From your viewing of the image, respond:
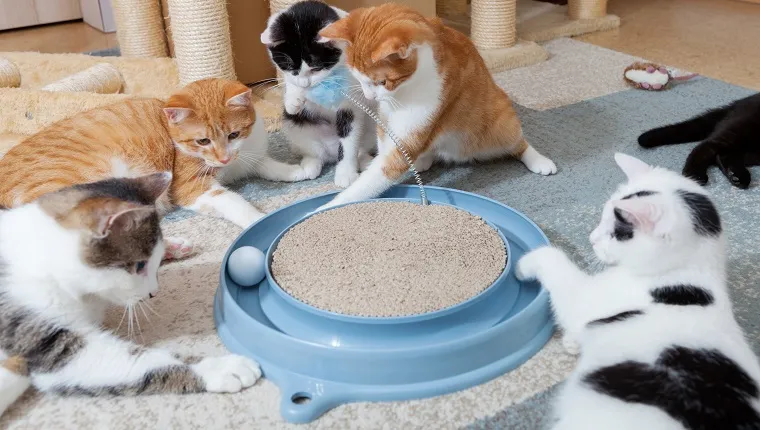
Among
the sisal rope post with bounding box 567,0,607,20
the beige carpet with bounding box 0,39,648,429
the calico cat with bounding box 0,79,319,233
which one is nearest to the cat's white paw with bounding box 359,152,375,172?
the calico cat with bounding box 0,79,319,233

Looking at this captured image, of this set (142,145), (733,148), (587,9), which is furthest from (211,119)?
(587,9)

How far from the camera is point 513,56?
2.76 m

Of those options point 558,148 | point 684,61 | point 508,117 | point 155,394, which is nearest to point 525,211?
point 508,117

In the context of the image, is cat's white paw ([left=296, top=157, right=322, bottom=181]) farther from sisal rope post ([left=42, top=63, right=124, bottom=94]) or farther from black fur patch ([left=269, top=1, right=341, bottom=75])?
sisal rope post ([left=42, top=63, right=124, bottom=94])

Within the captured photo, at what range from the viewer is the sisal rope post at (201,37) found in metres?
2.10

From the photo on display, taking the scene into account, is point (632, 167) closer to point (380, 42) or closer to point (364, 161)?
point (380, 42)

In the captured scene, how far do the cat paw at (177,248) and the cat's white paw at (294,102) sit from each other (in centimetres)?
52

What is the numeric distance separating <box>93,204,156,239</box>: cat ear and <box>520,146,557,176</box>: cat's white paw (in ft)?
3.64

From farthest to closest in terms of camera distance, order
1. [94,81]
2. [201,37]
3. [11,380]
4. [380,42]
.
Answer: [94,81]
[201,37]
[380,42]
[11,380]

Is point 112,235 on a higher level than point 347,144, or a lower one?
higher

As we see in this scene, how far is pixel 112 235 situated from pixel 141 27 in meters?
1.90

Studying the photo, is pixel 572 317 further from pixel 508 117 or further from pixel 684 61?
pixel 684 61

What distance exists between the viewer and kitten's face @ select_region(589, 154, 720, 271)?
100 cm

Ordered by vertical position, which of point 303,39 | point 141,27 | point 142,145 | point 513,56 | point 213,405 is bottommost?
point 213,405
